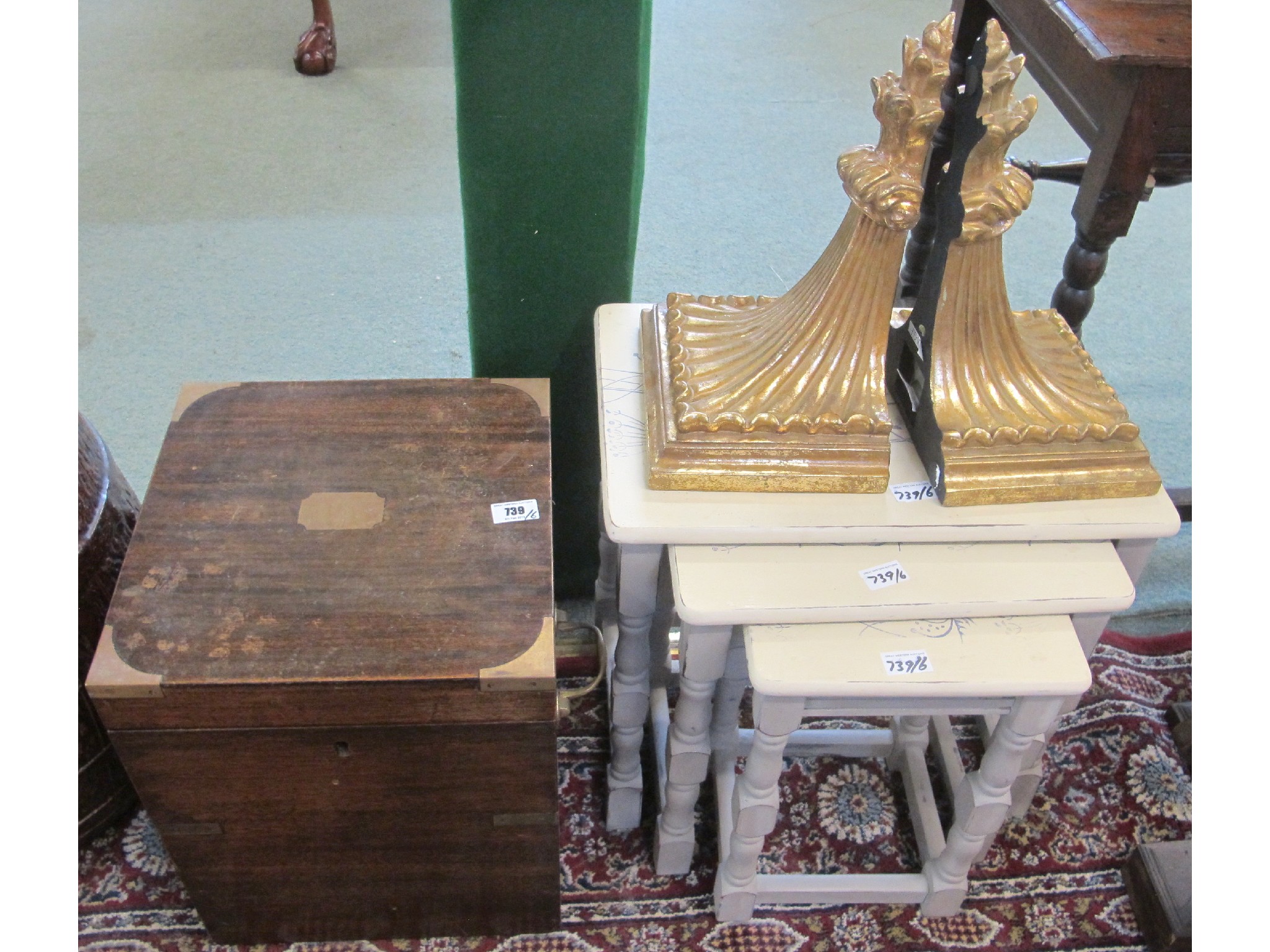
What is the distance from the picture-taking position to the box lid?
99 centimetres

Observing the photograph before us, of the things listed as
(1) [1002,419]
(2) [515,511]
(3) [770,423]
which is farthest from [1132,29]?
(2) [515,511]

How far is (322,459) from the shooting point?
115cm

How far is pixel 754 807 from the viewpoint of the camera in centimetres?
112

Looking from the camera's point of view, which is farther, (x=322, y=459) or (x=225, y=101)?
(x=225, y=101)

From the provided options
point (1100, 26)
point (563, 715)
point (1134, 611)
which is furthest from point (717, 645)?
point (1134, 611)

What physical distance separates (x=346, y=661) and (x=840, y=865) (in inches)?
27.7

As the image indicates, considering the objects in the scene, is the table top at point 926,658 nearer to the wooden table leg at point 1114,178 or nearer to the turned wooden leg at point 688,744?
the turned wooden leg at point 688,744

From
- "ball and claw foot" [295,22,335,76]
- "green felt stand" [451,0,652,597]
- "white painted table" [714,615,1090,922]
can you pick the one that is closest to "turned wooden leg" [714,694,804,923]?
"white painted table" [714,615,1090,922]

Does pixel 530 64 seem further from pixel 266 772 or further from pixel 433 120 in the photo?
pixel 433 120

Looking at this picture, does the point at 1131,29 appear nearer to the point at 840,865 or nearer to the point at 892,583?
the point at 892,583

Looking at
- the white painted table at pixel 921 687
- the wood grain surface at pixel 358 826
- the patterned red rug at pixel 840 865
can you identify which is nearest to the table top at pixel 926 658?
the white painted table at pixel 921 687

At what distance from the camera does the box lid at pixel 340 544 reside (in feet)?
3.24

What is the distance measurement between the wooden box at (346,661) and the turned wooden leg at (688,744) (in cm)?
14

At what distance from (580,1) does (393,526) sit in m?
0.54
